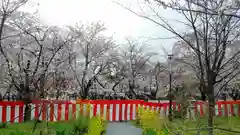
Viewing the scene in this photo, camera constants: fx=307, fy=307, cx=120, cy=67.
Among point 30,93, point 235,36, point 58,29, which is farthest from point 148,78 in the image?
point 235,36

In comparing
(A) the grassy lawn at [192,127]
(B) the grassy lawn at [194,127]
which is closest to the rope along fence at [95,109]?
(B) the grassy lawn at [194,127]

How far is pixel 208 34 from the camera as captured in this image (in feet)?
27.6

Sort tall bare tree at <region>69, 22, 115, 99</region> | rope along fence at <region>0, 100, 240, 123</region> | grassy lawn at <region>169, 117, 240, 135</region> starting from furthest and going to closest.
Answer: tall bare tree at <region>69, 22, 115, 99</region>
rope along fence at <region>0, 100, 240, 123</region>
grassy lawn at <region>169, 117, 240, 135</region>

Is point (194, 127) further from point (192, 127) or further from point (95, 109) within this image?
point (95, 109)

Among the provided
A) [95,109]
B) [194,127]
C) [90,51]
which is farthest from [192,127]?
[90,51]

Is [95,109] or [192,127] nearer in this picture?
[192,127]

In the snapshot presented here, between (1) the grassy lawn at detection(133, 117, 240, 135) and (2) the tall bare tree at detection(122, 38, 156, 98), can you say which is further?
(2) the tall bare tree at detection(122, 38, 156, 98)

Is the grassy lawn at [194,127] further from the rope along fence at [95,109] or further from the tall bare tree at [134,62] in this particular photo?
the tall bare tree at [134,62]

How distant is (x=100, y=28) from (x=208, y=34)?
25.2m

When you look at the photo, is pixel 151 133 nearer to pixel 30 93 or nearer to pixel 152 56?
pixel 30 93

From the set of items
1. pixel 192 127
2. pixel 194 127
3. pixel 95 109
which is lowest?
pixel 95 109

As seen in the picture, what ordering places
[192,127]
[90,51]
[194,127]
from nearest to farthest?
[194,127], [192,127], [90,51]

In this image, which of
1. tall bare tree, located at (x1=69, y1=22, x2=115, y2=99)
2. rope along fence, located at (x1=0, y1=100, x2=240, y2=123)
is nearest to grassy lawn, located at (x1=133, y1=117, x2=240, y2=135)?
rope along fence, located at (x1=0, y1=100, x2=240, y2=123)

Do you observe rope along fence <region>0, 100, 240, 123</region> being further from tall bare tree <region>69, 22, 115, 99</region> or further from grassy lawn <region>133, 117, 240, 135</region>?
tall bare tree <region>69, 22, 115, 99</region>
